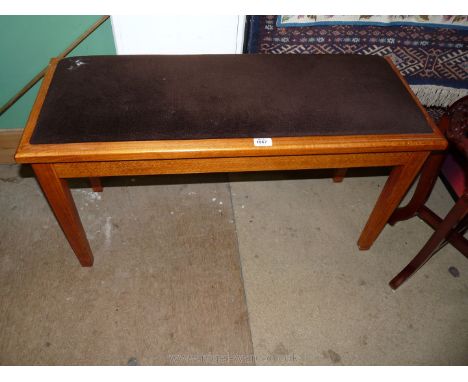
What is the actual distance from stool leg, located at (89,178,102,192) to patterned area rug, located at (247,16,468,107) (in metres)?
0.93

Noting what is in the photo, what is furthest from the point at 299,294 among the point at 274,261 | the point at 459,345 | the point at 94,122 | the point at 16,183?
the point at 16,183

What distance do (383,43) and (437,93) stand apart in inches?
15.1

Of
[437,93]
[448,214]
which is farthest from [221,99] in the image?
Answer: [437,93]

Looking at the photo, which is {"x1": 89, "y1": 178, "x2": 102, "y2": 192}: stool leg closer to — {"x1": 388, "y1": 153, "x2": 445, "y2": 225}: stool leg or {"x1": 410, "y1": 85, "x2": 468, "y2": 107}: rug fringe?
{"x1": 388, "y1": 153, "x2": 445, "y2": 225}: stool leg

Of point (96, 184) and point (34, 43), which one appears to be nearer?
point (34, 43)

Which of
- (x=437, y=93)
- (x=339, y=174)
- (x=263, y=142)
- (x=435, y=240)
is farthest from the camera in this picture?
(x=339, y=174)

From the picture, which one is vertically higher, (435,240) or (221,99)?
(221,99)

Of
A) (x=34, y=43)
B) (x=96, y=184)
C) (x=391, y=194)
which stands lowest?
(x=96, y=184)

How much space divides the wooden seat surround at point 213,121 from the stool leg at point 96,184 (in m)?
0.44

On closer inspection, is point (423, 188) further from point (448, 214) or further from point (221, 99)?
point (221, 99)

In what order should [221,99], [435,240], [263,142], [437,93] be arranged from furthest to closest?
1. [437,93]
2. [435,240]
3. [221,99]
4. [263,142]

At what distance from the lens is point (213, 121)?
111 centimetres

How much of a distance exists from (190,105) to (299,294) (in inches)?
33.8

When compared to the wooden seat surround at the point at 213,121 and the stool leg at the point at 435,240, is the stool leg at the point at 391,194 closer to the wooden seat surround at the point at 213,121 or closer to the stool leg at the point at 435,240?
the wooden seat surround at the point at 213,121
